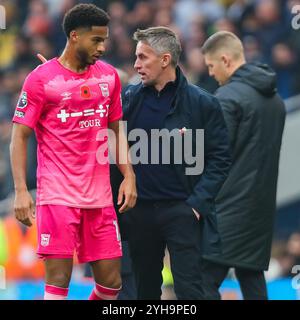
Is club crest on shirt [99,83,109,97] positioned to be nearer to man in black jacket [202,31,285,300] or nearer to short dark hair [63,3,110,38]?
short dark hair [63,3,110,38]

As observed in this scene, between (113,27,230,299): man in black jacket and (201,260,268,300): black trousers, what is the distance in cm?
63

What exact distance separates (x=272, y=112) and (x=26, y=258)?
14.9 ft

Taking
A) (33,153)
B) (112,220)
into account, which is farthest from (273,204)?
(33,153)

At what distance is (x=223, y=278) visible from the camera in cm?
808

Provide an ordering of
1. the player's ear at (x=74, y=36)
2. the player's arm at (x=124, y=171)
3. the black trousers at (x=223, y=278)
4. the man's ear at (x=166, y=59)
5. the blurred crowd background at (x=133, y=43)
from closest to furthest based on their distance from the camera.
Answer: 1. the player's ear at (x=74, y=36)
2. the player's arm at (x=124, y=171)
3. the man's ear at (x=166, y=59)
4. the black trousers at (x=223, y=278)
5. the blurred crowd background at (x=133, y=43)

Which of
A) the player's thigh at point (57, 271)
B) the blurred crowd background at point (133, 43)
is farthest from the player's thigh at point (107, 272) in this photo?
the blurred crowd background at point (133, 43)

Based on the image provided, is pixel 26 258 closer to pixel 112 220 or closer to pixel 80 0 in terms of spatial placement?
pixel 80 0

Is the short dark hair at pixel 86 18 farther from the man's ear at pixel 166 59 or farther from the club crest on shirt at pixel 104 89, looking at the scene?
the man's ear at pixel 166 59

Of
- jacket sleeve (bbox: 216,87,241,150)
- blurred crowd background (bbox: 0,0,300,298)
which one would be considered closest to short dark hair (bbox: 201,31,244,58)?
jacket sleeve (bbox: 216,87,241,150)

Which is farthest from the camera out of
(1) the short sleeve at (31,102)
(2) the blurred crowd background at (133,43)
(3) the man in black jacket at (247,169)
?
(2) the blurred crowd background at (133,43)

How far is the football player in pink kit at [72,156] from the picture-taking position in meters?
6.73

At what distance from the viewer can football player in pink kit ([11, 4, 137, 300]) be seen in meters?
6.73

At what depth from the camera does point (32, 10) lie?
1523 centimetres

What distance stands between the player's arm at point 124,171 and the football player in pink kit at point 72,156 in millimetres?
12
